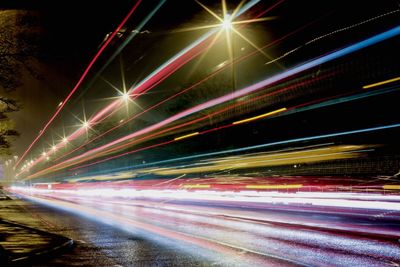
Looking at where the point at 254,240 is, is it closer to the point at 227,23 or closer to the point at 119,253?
the point at 119,253

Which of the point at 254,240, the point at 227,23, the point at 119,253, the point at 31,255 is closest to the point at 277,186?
the point at 227,23

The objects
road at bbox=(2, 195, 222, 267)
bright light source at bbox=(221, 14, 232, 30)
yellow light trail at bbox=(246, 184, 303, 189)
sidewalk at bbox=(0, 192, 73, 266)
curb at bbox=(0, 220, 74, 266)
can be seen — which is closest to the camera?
curb at bbox=(0, 220, 74, 266)

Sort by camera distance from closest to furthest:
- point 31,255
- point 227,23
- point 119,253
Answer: point 31,255, point 119,253, point 227,23

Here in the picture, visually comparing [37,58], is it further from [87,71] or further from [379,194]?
[87,71]

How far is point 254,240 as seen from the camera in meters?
11.5

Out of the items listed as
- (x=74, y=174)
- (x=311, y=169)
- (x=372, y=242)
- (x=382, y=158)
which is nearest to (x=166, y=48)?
(x=311, y=169)

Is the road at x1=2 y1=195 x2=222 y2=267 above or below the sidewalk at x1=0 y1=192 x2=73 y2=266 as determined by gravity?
below

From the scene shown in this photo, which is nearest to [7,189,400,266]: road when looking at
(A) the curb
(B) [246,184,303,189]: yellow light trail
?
(A) the curb

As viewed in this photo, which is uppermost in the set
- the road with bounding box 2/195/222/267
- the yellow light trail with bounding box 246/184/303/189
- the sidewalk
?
the yellow light trail with bounding box 246/184/303/189

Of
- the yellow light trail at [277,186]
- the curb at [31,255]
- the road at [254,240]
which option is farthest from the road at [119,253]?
the yellow light trail at [277,186]

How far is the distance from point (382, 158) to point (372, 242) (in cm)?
1745

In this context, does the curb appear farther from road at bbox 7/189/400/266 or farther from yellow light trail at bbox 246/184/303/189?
yellow light trail at bbox 246/184/303/189

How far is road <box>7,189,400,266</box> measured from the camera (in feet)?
28.5

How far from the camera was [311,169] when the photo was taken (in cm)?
3042
